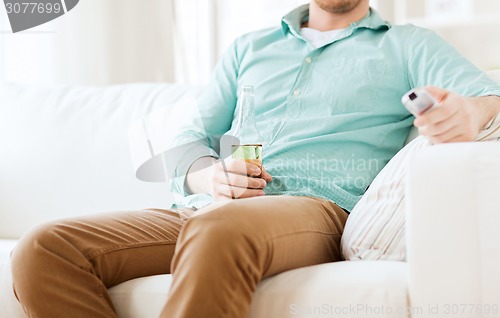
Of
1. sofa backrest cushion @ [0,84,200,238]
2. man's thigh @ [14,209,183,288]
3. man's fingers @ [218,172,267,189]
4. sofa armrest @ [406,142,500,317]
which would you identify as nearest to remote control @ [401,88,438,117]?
sofa armrest @ [406,142,500,317]

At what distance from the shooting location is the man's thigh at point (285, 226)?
1192mm

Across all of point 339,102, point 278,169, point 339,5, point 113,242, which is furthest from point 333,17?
point 113,242

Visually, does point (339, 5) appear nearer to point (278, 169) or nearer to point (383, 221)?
point (278, 169)

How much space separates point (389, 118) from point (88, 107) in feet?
2.89

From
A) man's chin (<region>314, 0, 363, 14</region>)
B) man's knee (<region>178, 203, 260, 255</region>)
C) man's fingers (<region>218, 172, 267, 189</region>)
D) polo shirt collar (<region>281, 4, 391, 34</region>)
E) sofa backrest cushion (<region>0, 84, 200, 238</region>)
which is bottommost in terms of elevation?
sofa backrest cushion (<region>0, 84, 200, 238</region>)

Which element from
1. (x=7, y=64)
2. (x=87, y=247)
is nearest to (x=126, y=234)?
(x=87, y=247)

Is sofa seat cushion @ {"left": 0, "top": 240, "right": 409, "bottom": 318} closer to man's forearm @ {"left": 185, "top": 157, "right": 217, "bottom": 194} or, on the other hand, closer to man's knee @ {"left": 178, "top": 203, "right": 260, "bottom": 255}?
man's knee @ {"left": 178, "top": 203, "right": 260, "bottom": 255}

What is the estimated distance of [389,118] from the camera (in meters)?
1.72

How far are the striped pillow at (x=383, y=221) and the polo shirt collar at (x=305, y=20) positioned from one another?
0.50 meters

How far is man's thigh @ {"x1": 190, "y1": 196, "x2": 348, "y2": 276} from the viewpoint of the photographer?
1.19m

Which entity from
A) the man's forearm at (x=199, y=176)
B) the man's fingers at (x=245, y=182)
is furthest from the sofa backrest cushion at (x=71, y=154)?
the man's fingers at (x=245, y=182)

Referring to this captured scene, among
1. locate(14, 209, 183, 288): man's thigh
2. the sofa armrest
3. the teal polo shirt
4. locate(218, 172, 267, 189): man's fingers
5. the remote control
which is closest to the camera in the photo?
the sofa armrest

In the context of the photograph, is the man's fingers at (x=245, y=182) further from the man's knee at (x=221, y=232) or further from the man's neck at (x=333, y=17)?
the man's neck at (x=333, y=17)

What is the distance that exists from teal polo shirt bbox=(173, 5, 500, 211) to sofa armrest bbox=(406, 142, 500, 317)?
434 millimetres
